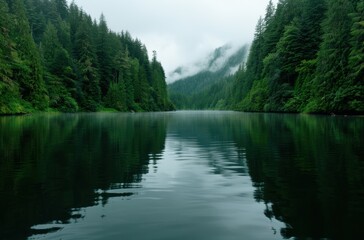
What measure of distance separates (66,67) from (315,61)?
164 ft

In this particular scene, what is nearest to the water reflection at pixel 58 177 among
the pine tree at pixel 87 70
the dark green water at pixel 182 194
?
the dark green water at pixel 182 194

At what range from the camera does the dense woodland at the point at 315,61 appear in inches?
1882

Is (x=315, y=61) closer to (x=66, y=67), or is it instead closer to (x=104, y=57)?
(x=66, y=67)

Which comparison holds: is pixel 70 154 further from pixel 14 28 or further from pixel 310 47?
pixel 310 47

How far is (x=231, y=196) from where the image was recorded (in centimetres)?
873

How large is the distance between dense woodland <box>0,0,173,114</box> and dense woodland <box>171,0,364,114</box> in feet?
116

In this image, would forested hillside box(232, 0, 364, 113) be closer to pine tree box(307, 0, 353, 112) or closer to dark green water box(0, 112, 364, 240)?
pine tree box(307, 0, 353, 112)

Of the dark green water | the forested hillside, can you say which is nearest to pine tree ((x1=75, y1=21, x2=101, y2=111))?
the forested hillside

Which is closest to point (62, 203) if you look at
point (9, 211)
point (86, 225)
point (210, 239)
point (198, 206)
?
point (9, 211)

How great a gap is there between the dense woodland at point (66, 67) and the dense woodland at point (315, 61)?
3542cm

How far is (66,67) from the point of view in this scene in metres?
84.3

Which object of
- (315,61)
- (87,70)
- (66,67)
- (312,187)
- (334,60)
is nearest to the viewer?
(312,187)

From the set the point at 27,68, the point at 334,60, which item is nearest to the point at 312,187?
the point at 334,60

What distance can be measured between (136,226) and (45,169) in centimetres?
637
